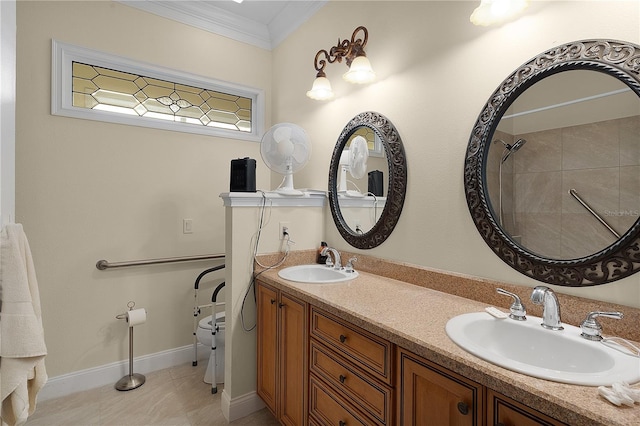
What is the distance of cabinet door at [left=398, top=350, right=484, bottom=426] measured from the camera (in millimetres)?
838

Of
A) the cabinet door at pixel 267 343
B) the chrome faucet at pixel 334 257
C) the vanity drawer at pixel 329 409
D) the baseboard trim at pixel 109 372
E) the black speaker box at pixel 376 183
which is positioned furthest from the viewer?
the baseboard trim at pixel 109 372

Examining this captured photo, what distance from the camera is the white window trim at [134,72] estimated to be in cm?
211

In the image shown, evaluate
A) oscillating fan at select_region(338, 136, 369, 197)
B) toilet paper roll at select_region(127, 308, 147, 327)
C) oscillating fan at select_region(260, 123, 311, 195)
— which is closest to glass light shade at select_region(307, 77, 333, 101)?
oscillating fan at select_region(260, 123, 311, 195)

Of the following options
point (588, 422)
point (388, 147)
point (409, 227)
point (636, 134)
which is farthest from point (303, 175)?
point (588, 422)

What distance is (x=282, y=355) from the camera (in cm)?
169

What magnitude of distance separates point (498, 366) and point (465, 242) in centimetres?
70

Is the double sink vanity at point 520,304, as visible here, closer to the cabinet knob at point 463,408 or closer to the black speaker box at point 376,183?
the cabinet knob at point 463,408

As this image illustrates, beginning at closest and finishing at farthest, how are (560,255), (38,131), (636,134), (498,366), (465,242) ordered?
(498,366)
(636,134)
(560,255)
(465,242)
(38,131)

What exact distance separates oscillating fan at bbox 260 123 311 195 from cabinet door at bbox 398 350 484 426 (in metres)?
1.37

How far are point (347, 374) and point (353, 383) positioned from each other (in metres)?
0.04

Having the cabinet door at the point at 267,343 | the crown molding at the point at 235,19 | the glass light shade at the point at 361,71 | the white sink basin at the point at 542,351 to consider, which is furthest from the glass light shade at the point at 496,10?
the cabinet door at the point at 267,343

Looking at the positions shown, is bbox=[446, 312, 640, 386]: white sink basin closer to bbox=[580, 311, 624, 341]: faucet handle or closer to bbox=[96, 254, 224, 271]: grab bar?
bbox=[580, 311, 624, 341]: faucet handle

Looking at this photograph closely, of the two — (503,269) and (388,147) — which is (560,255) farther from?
(388,147)

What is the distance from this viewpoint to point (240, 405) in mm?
1896
